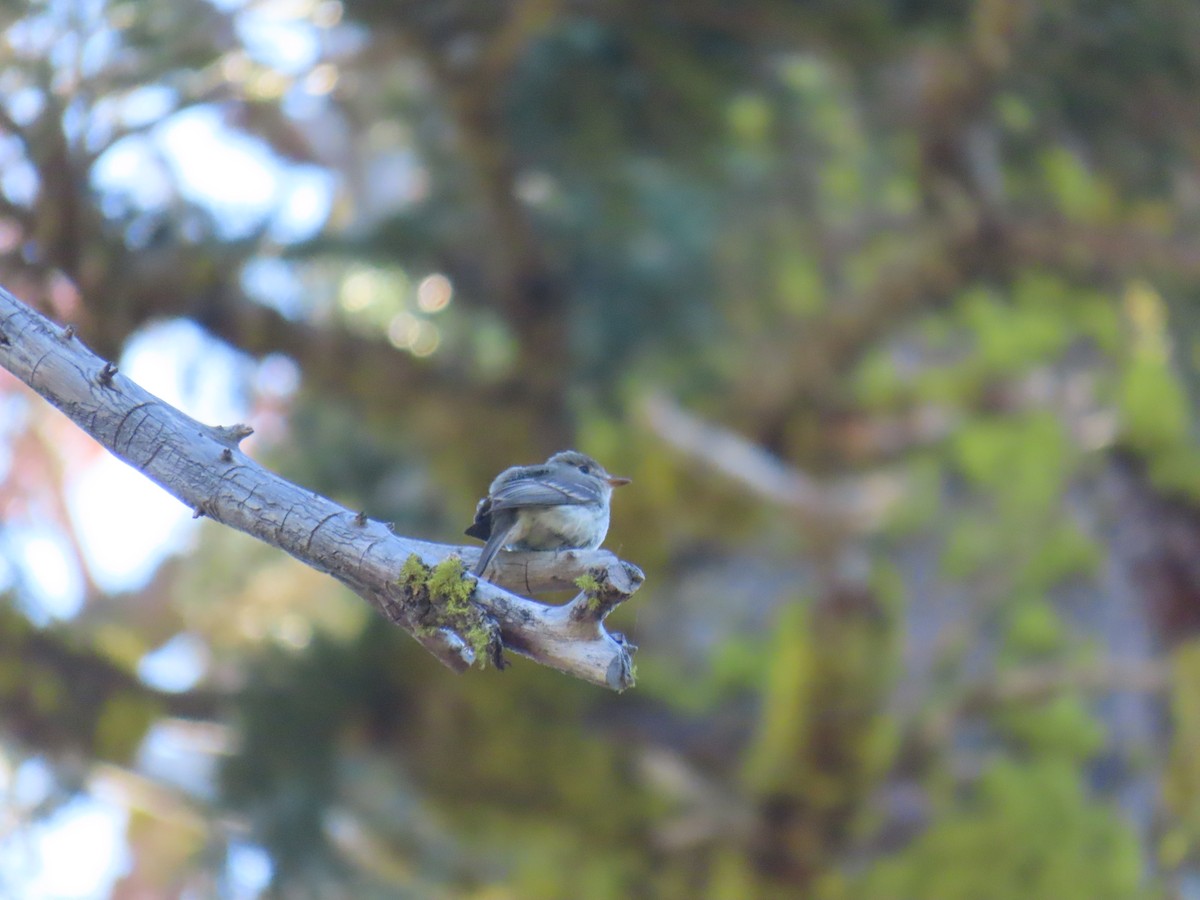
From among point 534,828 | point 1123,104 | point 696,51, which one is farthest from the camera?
point 534,828

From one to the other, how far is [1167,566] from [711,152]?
13.1 ft

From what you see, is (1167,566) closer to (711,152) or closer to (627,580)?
(711,152)

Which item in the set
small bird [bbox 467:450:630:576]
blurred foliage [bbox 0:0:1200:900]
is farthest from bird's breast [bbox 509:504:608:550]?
blurred foliage [bbox 0:0:1200:900]

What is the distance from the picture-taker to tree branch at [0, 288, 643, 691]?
1832mm

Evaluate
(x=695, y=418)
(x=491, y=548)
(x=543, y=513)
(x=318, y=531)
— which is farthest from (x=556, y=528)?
(x=695, y=418)

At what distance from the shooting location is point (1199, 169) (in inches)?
228

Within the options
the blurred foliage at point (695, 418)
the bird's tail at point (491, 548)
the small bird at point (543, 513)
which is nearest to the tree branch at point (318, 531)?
the bird's tail at point (491, 548)

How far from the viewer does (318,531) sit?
1901 millimetres

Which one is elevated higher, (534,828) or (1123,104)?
(1123,104)

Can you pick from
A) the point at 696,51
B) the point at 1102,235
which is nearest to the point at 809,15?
the point at 696,51

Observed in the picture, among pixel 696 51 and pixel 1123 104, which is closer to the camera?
pixel 1123 104

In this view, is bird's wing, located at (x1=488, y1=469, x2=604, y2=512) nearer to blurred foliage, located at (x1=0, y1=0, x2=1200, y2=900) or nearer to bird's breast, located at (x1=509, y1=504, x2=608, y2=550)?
bird's breast, located at (x1=509, y1=504, x2=608, y2=550)

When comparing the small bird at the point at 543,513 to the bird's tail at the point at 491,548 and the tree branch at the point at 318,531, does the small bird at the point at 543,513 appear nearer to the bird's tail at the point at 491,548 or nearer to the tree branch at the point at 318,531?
the bird's tail at the point at 491,548

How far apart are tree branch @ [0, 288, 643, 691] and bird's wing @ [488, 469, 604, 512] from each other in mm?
673
